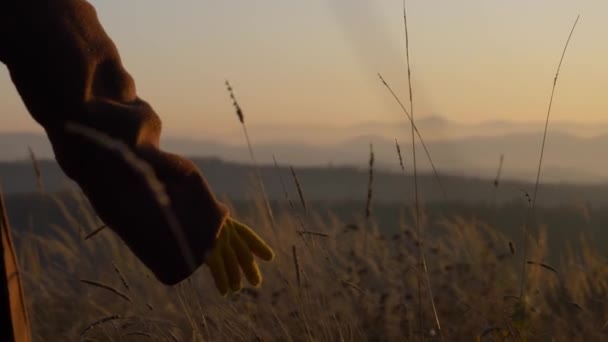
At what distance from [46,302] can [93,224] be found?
0.73 meters

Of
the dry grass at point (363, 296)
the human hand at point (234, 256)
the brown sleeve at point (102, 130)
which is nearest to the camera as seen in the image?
the brown sleeve at point (102, 130)

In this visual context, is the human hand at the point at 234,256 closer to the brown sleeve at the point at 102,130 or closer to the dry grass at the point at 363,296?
the brown sleeve at the point at 102,130

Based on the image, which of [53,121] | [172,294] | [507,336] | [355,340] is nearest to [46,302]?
[172,294]

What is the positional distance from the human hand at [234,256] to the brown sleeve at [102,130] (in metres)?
0.04

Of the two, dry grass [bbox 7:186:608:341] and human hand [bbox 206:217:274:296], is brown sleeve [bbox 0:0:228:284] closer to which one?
human hand [bbox 206:217:274:296]

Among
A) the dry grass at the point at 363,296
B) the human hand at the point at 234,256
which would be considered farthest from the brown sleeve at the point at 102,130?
the dry grass at the point at 363,296

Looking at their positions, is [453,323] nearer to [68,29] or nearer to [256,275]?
[256,275]

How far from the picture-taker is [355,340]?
430 cm

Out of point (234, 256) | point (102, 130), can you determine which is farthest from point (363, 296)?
point (102, 130)

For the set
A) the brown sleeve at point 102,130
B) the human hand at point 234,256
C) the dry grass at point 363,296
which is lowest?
the dry grass at point 363,296

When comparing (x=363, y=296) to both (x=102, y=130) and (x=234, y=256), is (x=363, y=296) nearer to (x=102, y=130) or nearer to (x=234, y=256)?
(x=234, y=256)

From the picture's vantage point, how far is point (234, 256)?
245 centimetres

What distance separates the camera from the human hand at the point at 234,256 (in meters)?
2.43

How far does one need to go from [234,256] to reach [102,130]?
0.41m
